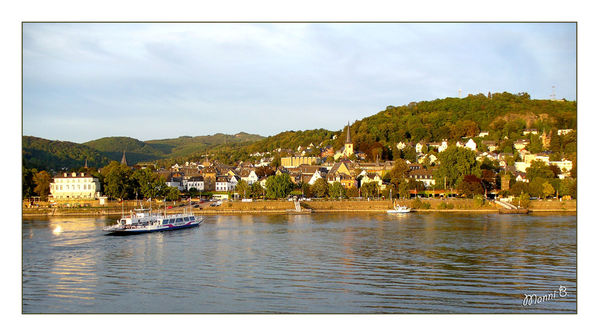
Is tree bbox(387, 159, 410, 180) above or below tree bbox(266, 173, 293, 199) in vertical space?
above

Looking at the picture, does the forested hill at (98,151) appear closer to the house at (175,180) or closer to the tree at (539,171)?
the house at (175,180)

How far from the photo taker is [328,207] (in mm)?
35656

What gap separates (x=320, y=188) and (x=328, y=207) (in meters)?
3.83

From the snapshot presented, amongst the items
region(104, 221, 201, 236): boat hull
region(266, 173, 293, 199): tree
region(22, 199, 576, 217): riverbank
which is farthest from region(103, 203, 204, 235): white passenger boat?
region(266, 173, 293, 199): tree

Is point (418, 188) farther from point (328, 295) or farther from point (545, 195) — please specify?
point (328, 295)

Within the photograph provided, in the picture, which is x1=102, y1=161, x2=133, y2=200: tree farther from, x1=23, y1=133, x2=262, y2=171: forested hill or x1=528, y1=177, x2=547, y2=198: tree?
x1=528, y1=177, x2=547, y2=198: tree

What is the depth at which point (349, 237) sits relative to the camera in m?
20.2

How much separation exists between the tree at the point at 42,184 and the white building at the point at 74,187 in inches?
14.6

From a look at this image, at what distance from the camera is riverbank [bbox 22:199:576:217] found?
33.0 metres

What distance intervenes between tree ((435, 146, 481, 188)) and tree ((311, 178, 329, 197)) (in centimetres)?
771

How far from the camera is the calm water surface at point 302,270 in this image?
33.5 ft

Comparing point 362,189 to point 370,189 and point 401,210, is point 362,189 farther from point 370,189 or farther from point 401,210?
point 401,210

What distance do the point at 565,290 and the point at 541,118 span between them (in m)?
48.7
